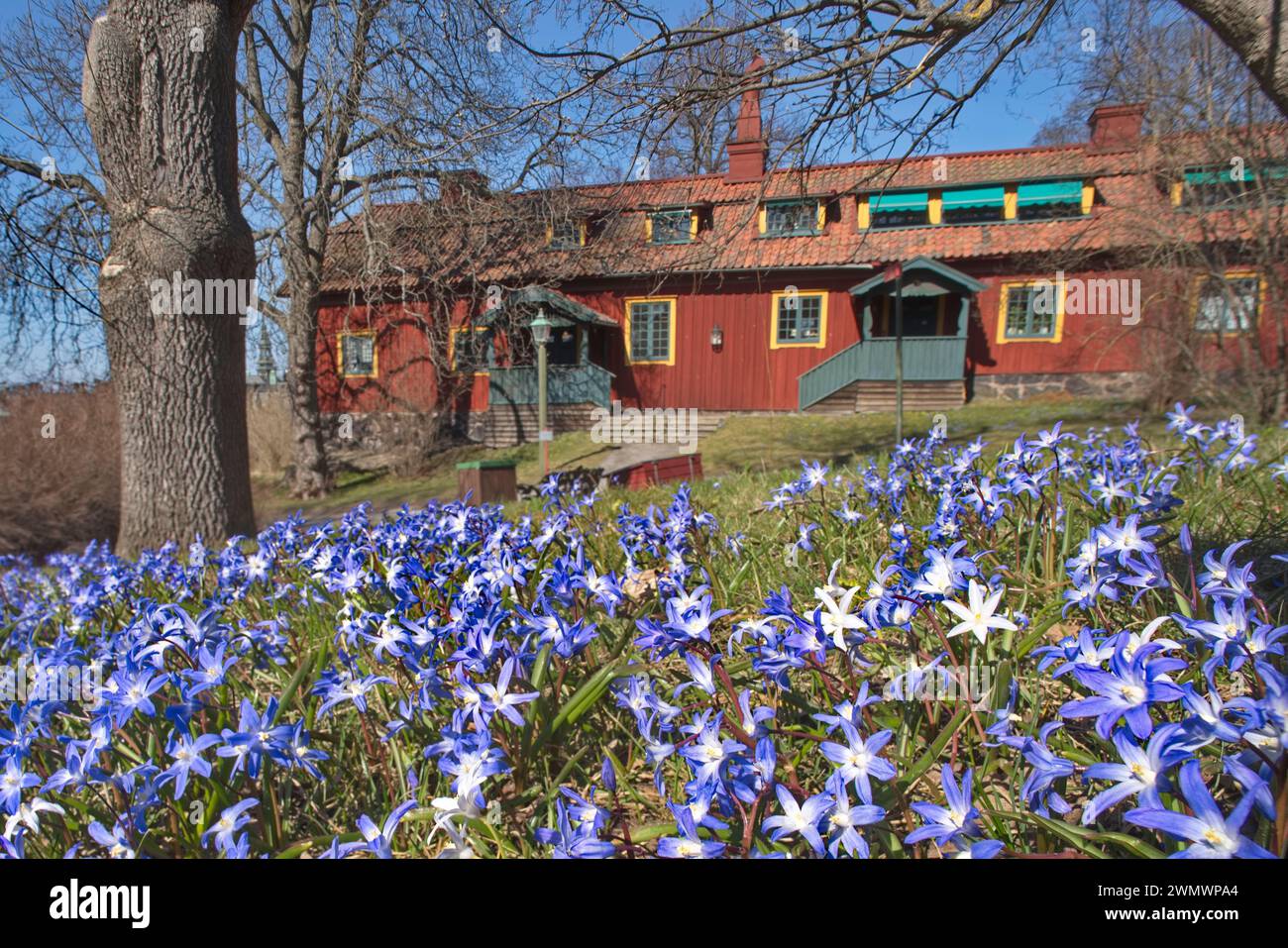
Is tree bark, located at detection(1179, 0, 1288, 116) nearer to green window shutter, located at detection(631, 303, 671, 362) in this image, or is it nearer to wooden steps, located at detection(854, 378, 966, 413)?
wooden steps, located at detection(854, 378, 966, 413)

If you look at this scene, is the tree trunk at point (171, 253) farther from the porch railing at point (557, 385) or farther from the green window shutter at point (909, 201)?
the green window shutter at point (909, 201)

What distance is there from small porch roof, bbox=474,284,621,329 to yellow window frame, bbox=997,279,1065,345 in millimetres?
9854

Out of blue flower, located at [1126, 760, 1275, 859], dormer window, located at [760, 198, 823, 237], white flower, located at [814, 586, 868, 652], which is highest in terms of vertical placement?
dormer window, located at [760, 198, 823, 237]

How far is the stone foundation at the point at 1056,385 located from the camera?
18234 mm

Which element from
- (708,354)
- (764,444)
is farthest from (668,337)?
(764,444)

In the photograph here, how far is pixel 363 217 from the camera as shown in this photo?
1319 centimetres

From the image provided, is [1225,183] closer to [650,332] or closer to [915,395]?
[915,395]

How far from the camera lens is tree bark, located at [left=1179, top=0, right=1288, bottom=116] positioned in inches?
98.4

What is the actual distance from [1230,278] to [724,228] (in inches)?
423

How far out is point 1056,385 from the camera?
727 inches

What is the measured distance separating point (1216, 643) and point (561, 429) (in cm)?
1829

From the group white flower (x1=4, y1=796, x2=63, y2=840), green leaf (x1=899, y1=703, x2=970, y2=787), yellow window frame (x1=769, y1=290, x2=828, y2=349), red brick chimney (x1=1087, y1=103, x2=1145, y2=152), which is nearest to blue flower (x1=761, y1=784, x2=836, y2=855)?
green leaf (x1=899, y1=703, x2=970, y2=787)
